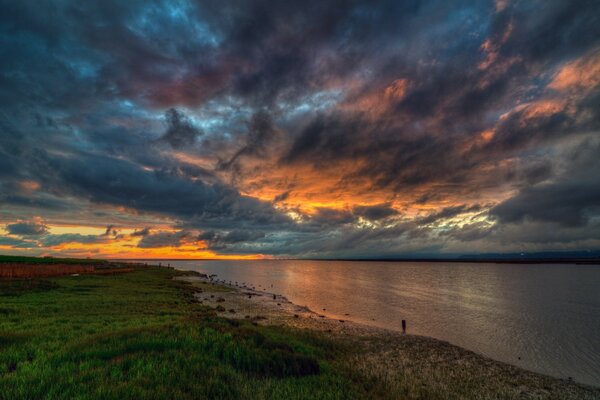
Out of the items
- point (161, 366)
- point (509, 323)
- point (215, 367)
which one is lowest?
point (509, 323)

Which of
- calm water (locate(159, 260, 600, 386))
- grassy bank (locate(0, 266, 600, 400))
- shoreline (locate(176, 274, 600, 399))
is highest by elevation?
grassy bank (locate(0, 266, 600, 400))

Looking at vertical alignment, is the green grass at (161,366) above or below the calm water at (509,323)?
above

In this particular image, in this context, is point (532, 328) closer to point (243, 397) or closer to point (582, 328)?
point (582, 328)

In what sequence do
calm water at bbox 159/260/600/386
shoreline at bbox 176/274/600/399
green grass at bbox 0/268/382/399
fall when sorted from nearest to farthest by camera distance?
1. green grass at bbox 0/268/382/399
2. shoreline at bbox 176/274/600/399
3. calm water at bbox 159/260/600/386

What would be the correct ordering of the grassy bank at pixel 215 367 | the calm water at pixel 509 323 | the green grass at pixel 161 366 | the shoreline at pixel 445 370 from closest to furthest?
the green grass at pixel 161 366 < the grassy bank at pixel 215 367 < the shoreline at pixel 445 370 < the calm water at pixel 509 323

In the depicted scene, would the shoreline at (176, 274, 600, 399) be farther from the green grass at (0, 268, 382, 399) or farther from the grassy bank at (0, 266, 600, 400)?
the green grass at (0, 268, 382, 399)

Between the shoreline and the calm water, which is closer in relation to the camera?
the shoreline

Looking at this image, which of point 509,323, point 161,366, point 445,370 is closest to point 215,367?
point 161,366

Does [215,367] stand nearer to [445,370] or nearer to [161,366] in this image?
[161,366]

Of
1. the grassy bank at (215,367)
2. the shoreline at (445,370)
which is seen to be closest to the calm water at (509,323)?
the shoreline at (445,370)

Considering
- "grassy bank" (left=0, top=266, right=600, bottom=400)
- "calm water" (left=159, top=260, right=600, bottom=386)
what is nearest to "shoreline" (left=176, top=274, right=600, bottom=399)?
"grassy bank" (left=0, top=266, right=600, bottom=400)

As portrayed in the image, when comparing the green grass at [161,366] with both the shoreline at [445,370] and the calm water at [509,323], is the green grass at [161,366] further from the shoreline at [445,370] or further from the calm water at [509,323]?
the calm water at [509,323]

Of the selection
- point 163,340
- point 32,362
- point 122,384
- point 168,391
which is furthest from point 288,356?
point 32,362

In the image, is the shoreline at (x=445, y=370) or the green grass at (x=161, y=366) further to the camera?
the shoreline at (x=445, y=370)
